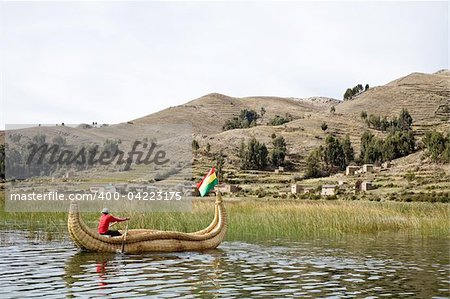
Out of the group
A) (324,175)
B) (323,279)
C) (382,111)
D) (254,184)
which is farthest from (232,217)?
(382,111)

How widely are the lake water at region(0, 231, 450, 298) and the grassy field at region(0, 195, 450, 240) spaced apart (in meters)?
3.80

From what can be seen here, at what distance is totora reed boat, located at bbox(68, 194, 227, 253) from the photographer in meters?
19.6

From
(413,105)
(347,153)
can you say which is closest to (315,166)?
(347,153)

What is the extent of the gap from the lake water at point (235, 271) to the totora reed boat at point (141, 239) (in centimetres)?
33

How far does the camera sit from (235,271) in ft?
54.8

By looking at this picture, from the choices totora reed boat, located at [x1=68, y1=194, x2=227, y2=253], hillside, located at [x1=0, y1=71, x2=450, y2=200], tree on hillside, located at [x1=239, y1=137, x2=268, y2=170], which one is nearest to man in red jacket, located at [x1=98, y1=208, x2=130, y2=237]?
totora reed boat, located at [x1=68, y1=194, x2=227, y2=253]

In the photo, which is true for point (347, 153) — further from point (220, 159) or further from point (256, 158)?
point (220, 159)

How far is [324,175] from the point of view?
401ft

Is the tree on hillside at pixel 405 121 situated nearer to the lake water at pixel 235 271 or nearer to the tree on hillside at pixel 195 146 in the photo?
the tree on hillside at pixel 195 146

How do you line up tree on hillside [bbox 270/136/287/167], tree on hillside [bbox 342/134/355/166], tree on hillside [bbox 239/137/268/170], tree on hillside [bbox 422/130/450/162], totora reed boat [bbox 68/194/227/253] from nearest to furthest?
1. totora reed boat [bbox 68/194/227/253]
2. tree on hillside [bbox 422/130/450/162]
3. tree on hillside [bbox 342/134/355/166]
4. tree on hillside [bbox 239/137/268/170]
5. tree on hillside [bbox 270/136/287/167]

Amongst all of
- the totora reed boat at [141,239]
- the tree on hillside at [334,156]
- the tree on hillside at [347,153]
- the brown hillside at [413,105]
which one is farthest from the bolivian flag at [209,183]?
the brown hillside at [413,105]

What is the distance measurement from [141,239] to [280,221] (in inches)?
378

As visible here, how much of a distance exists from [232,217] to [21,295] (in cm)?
1784

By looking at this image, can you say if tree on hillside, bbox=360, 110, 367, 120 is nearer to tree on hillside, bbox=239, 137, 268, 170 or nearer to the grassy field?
tree on hillside, bbox=239, 137, 268, 170
